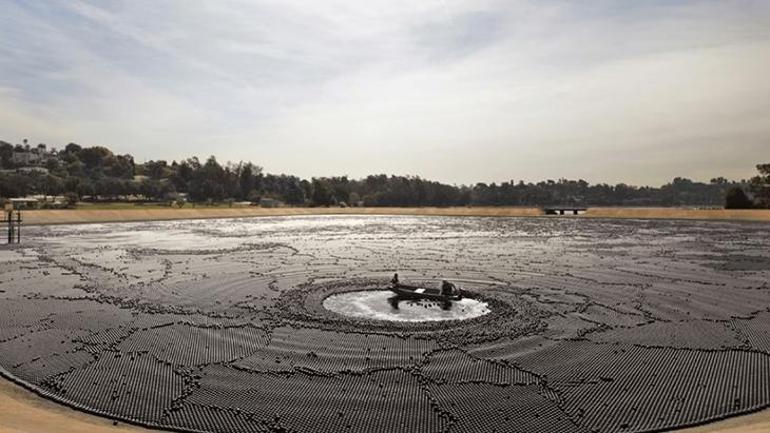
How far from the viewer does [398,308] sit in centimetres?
1339

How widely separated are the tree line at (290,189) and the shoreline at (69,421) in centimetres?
7320

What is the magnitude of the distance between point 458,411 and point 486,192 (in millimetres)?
155803

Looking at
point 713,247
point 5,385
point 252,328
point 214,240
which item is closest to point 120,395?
point 5,385

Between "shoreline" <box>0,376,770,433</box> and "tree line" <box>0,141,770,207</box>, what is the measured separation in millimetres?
73202

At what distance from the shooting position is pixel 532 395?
769cm

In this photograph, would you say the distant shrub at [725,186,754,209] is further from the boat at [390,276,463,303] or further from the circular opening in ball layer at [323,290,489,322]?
the boat at [390,276,463,303]

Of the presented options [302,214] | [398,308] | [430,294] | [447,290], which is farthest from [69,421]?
[302,214]

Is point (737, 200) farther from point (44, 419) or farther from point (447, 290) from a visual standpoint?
point (44, 419)

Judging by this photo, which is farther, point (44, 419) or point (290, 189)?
point (290, 189)

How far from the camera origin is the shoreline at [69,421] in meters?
6.20

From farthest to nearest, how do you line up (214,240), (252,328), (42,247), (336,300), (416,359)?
1. (214,240)
2. (42,247)
3. (336,300)
4. (252,328)
5. (416,359)

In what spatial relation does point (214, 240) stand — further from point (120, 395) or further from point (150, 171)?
point (150, 171)

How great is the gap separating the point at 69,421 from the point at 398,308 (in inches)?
314

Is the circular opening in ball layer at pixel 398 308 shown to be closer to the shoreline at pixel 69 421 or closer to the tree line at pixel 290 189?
the shoreline at pixel 69 421
